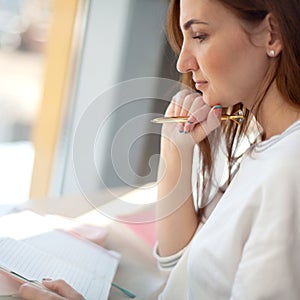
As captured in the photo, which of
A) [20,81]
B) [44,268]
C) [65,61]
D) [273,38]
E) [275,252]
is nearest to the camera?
[275,252]

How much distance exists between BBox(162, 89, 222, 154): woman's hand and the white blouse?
0.50 feet

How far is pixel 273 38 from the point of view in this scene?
3.01 ft

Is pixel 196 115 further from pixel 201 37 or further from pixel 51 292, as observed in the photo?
pixel 51 292

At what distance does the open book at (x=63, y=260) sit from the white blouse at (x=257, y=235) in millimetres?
168

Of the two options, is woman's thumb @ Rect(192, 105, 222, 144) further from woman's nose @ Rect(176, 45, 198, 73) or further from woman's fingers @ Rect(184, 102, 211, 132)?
woman's nose @ Rect(176, 45, 198, 73)

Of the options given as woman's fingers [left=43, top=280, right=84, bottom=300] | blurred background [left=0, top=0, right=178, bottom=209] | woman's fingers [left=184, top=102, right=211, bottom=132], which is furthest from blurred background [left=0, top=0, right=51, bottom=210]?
woman's fingers [left=43, top=280, right=84, bottom=300]

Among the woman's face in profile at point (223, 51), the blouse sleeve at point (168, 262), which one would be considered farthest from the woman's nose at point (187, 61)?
the blouse sleeve at point (168, 262)

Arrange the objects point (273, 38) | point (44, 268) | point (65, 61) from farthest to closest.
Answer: point (65, 61) < point (44, 268) < point (273, 38)

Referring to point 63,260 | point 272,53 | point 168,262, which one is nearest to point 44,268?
point 63,260

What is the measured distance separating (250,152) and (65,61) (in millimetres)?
1750

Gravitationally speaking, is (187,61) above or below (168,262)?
above

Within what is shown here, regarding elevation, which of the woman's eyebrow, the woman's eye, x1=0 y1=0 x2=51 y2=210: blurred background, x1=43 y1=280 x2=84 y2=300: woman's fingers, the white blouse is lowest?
x1=0 y1=0 x2=51 y2=210: blurred background

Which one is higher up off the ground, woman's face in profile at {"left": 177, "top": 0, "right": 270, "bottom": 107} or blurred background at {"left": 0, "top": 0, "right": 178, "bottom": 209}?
woman's face in profile at {"left": 177, "top": 0, "right": 270, "bottom": 107}

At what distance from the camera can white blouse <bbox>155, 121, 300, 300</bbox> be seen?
82 centimetres
